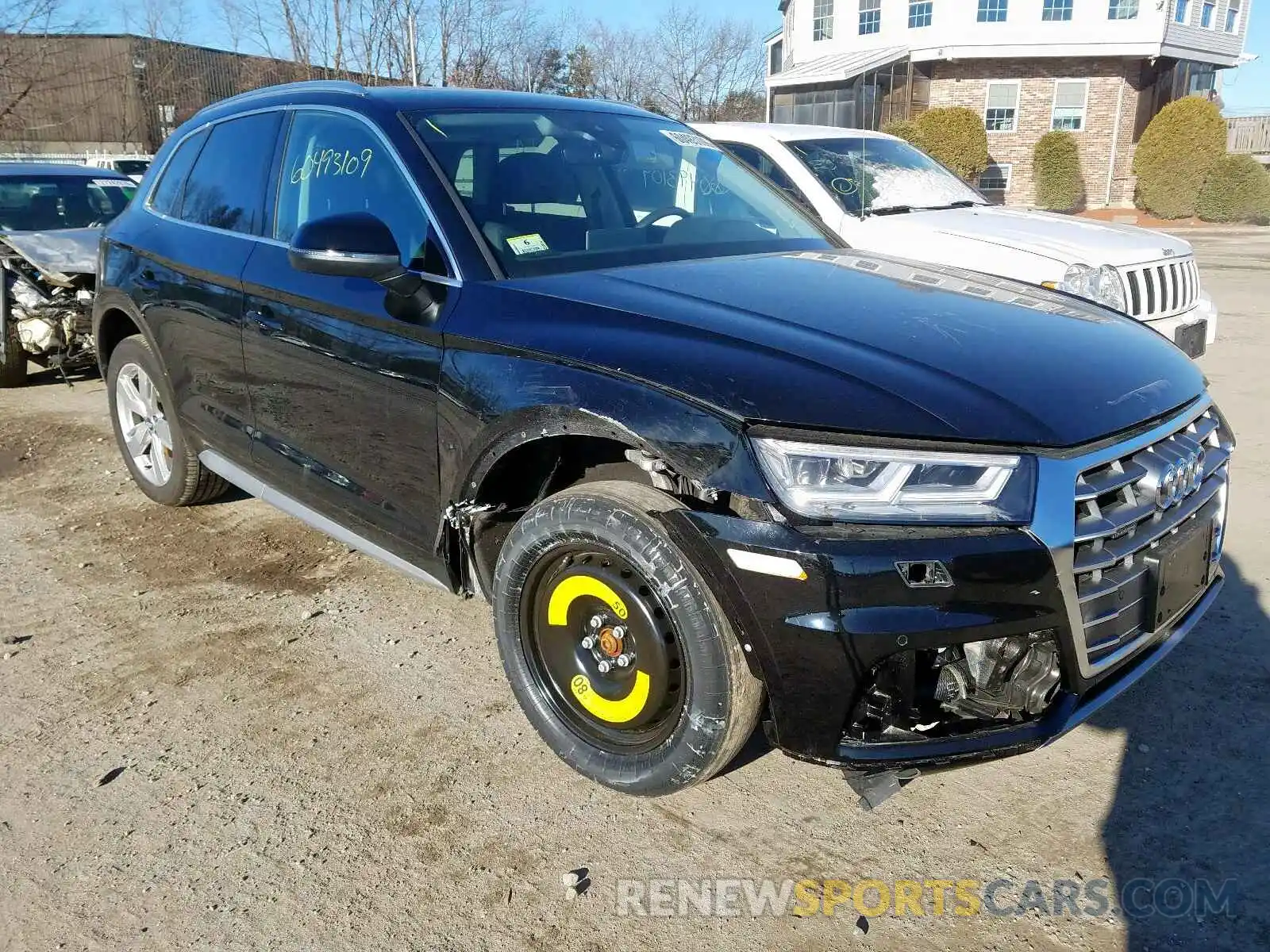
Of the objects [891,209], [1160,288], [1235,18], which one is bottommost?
[1160,288]

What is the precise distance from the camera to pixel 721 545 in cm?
220

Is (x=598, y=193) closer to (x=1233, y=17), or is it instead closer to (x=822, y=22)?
(x=822, y=22)

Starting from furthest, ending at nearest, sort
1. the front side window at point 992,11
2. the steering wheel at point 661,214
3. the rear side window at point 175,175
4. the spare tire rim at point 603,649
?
the front side window at point 992,11 → the rear side window at point 175,175 → the steering wheel at point 661,214 → the spare tire rim at point 603,649

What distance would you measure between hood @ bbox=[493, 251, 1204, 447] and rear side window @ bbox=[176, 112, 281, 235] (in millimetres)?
1539

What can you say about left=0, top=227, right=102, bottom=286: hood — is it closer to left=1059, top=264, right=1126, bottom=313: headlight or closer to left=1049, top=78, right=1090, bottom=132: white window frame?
left=1059, top=264, right=1126, bottom=313: headlight

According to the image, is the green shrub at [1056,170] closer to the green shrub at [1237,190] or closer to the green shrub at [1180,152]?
the green shrub at [1180,152]

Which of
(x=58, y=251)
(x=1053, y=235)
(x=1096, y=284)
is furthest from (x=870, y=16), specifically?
(x=58, y=251)

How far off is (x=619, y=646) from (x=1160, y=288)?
5.04 meters

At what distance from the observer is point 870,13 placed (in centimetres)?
3053

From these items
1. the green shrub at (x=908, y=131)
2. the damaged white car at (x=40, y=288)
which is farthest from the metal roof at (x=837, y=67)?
the damaged white car at (x=40, y=288)

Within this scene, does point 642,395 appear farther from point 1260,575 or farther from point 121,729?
point 1260,575

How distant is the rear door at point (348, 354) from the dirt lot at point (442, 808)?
1.85 ft

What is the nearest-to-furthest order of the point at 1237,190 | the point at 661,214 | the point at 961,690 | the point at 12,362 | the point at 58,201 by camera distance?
the point at 961,690, the point at 661,214, the point at 12,362, the point at 58,201, the point at 1237,190

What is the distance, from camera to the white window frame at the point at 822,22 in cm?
3188
